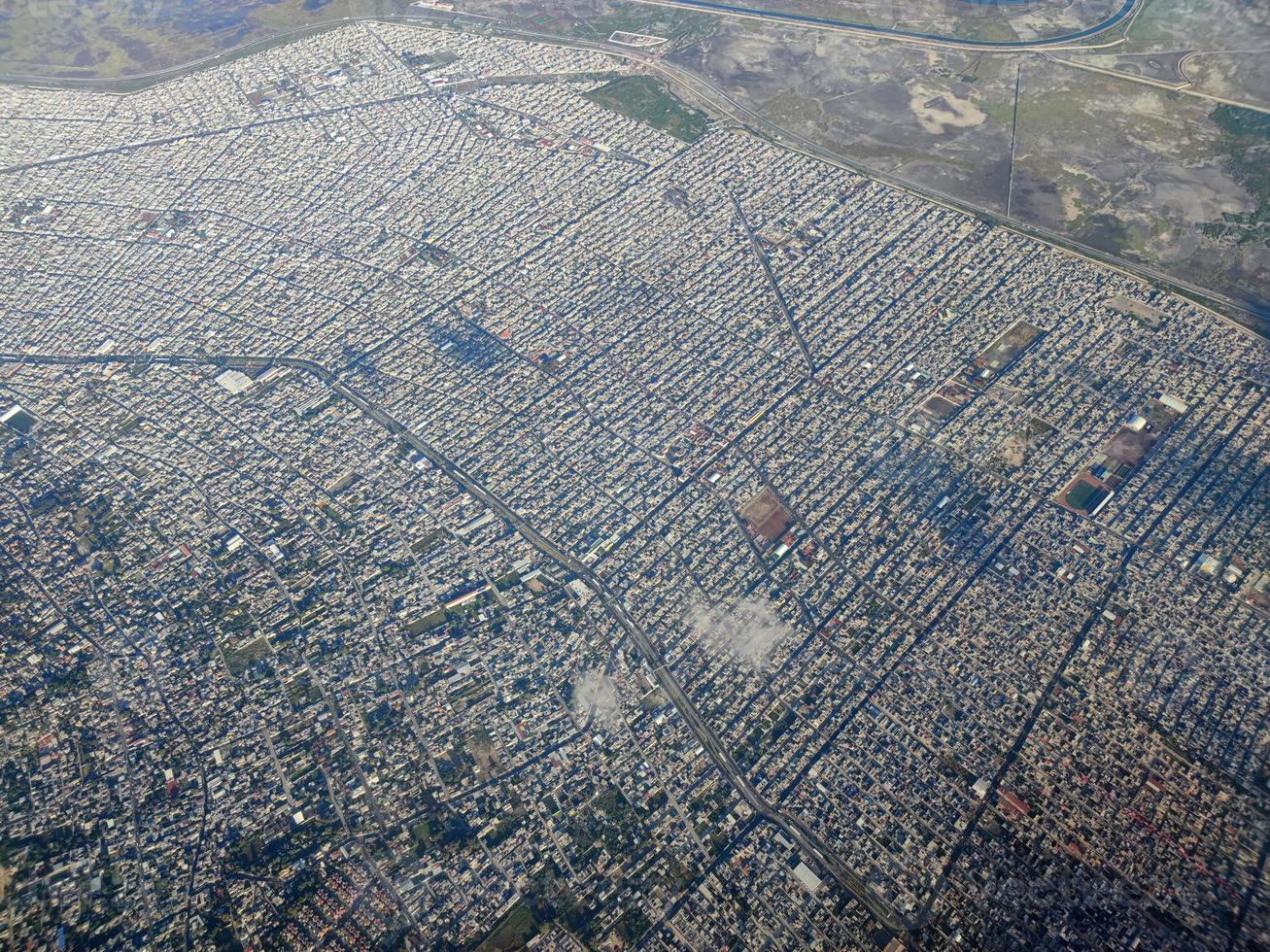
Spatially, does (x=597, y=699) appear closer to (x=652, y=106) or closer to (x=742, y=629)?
(x=742, y=629)

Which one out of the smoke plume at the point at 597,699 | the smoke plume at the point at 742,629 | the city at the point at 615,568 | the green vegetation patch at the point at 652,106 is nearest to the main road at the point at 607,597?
the city at the point at 615,568

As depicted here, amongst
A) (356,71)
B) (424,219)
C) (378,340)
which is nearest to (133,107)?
(356,71)

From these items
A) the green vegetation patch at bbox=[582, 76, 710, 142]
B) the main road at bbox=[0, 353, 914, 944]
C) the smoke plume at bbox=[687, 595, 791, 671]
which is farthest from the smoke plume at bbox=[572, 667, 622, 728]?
the green vegetation patch at bbox=[582, 76, 710, 142]

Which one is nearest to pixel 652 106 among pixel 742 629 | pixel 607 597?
pixel 607 597

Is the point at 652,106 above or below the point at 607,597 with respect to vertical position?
above

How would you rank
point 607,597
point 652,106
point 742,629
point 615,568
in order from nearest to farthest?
point 742,629 < point 607,597 < point 615,568 < point 652,106

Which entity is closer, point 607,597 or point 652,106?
point 607,597
